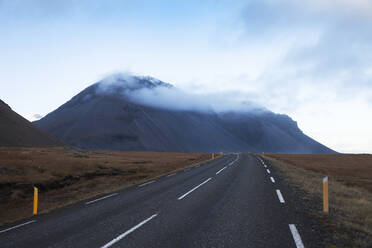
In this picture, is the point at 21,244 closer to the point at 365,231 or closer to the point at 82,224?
the point at 82,224

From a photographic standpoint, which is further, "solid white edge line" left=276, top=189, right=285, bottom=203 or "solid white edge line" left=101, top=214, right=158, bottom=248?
"solid white edge line" left=276, top=189, right=285, bottom=203

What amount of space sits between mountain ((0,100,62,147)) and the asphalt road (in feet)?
335

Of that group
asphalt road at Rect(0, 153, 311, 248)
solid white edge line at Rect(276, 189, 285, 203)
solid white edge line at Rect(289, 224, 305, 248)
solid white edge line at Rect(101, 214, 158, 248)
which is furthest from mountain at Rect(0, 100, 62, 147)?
solid white edge line at Rect(289, 224, 305, 248)

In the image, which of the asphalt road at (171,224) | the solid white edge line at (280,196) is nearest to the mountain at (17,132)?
the asphalt road at (171,224)

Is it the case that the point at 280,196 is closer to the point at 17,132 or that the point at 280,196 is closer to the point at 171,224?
the point at 171,224

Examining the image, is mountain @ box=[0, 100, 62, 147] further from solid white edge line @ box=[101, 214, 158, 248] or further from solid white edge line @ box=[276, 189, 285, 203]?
solid white edge line @ box=[276, 189, 285, 203]

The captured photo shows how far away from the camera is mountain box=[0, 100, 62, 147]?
325 ft

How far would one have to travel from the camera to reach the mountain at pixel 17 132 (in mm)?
99125

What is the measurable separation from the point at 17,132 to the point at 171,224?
4711 inches

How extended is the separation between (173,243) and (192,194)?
253 inches

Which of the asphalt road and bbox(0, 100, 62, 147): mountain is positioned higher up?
bbox(0, 100, 62, 147): mountain

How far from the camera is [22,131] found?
360 feet

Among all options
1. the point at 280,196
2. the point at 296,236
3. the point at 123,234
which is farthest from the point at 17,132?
the point at 296,236

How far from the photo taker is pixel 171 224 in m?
7.95
